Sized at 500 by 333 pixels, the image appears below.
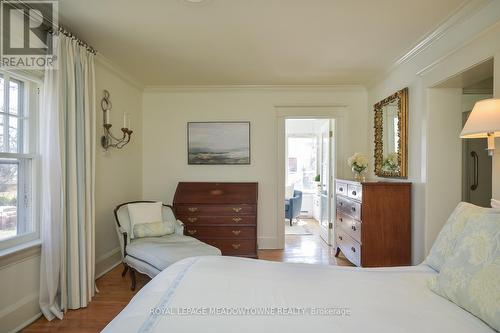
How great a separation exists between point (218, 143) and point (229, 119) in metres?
0.40

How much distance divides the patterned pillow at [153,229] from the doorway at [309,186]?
1.80 metres

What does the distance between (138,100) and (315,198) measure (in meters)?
4.42

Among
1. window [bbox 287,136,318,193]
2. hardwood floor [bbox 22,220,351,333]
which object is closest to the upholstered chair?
hardwood floor [bbox 22,220,351,333]

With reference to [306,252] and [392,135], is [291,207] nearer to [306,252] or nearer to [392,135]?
[306,252]

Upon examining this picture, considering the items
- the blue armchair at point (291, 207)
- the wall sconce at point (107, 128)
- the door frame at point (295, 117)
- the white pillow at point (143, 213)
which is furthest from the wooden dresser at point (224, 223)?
the blue armchair at point (291, 207)

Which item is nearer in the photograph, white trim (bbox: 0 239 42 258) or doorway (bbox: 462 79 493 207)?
white trim (bbox: 0 239 42 258)

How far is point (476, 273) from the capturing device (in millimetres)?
947

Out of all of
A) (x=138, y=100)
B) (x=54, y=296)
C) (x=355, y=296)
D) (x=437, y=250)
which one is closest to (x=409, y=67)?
(x=437, y=250)

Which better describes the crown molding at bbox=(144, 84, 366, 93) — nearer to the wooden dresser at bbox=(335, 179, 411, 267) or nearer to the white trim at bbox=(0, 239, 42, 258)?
the wooden dresser at bbox=(335, 179, 411, 267)

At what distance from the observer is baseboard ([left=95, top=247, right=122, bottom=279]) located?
3.23 metres

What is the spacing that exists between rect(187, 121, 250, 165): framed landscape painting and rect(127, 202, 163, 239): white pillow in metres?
1.12

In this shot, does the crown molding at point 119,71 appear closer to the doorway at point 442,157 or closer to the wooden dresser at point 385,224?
the wooden dresser at point 385,224

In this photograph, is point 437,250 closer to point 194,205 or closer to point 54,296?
point 54,296

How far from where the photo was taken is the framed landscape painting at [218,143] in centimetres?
436
